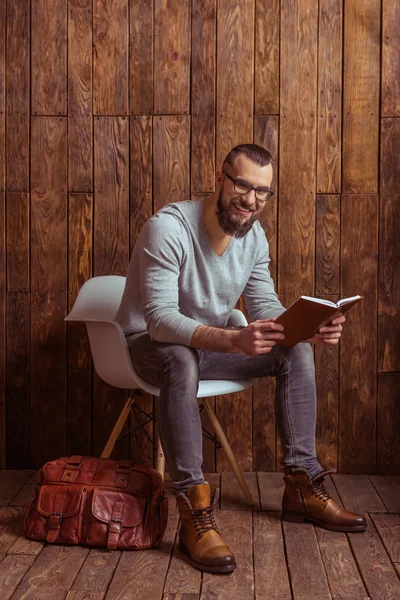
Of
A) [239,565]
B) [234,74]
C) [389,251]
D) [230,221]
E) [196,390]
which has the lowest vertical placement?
[239,565]

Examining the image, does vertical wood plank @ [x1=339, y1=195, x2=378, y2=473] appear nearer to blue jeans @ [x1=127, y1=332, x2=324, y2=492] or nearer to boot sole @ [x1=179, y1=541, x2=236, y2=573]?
blue jeans @ [x1=127, y1=332, x2=324, y2=492]

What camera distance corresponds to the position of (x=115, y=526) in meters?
2.09

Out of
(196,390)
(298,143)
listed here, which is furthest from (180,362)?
(298,143)

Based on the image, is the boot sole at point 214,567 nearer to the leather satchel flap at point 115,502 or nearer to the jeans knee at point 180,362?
the leather satchel flap at point 115,502

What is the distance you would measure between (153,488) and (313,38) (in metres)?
1.84

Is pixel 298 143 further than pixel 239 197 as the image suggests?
Yes

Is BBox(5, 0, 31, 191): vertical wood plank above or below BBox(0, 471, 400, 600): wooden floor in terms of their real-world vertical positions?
above

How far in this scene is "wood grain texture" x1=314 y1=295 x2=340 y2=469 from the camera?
9.59ft

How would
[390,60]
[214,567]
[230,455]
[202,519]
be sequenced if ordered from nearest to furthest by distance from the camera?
[214,567] < [202,519] < [230,455] < [390,60]

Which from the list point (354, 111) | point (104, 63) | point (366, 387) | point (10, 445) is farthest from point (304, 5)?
point (10, 445)

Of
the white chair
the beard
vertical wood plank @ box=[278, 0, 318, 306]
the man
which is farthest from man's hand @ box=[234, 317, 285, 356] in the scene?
vertical wood plank @ box=[278, 0, 318, 306]

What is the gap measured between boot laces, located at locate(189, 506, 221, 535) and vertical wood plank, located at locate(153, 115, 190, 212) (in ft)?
4.31

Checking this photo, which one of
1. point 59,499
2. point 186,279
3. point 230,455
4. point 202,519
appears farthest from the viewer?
point 230,455

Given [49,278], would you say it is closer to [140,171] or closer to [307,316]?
[140,171]
